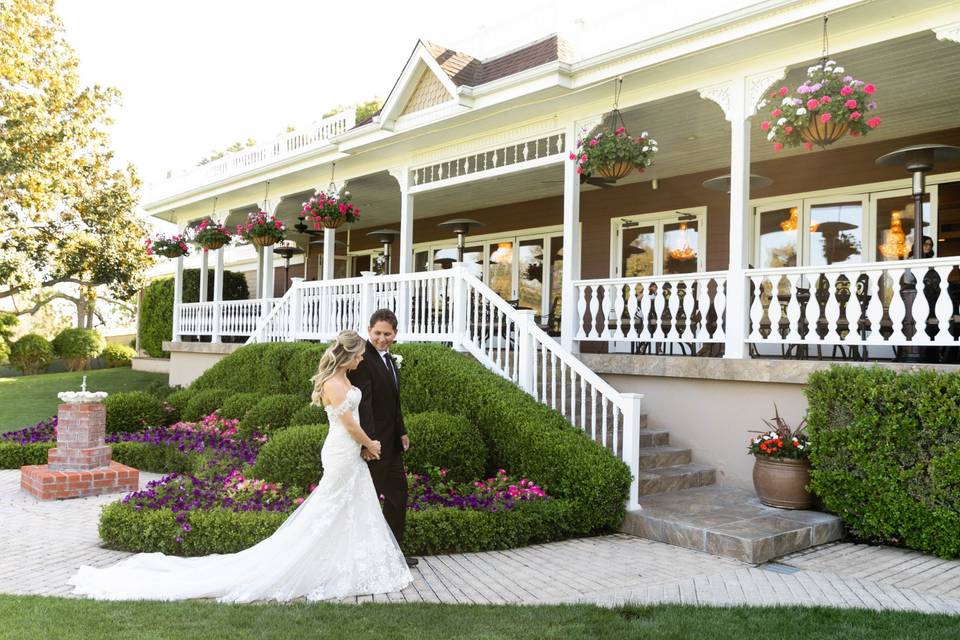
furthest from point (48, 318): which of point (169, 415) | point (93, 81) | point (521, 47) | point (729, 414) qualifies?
point (729, 414)

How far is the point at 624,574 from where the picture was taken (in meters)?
5.08

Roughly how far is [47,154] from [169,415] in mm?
13933

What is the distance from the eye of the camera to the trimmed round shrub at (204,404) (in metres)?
10.7

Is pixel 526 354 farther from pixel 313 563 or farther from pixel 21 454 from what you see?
pixel 21 454

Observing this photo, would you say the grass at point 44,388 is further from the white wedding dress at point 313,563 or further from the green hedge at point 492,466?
the white wedding dress at point 313,563

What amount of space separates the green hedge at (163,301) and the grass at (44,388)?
3.64 ft

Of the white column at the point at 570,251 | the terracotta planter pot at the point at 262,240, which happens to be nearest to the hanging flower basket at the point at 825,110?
the white column at the point at 570,251

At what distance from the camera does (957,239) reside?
363 inches

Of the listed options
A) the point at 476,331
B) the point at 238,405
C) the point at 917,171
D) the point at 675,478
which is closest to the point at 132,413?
the point at 238,405

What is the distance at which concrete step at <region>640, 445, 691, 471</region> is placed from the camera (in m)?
7.30

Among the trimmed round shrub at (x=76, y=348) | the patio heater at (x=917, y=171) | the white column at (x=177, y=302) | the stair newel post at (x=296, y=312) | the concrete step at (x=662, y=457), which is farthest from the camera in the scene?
the trimmed round shrub at (x=76, y=348)

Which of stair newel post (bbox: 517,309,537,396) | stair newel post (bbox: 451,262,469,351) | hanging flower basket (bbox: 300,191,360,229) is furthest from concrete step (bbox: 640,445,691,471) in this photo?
hanging flower basket (bbox: 300,191,360,229)

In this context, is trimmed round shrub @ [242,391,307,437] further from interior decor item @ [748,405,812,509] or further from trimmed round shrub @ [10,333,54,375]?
trimmed round shrub @ [10,333,54,375]

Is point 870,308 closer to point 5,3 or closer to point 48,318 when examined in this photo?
point 5,3
